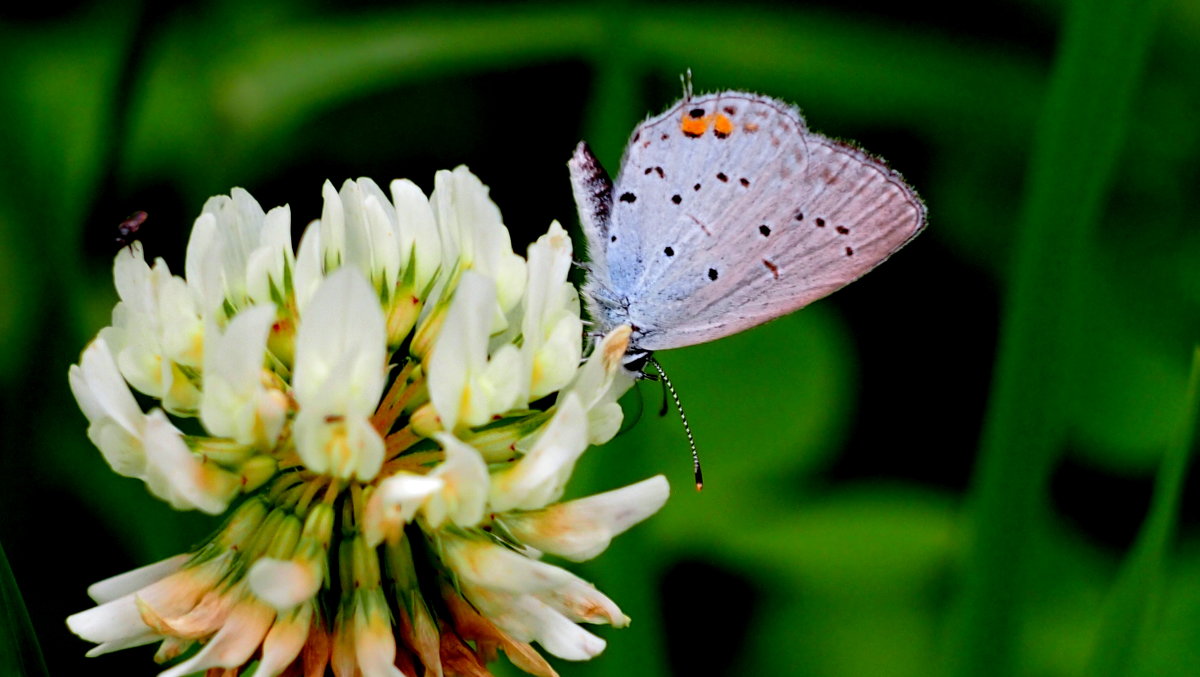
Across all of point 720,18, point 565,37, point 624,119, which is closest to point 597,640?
point 624,119

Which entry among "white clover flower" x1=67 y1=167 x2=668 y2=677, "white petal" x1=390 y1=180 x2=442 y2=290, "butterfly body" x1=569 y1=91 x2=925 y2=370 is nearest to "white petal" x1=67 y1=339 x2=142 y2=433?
"white clover flower" x1=67 y1=167 x2=668 y2=677

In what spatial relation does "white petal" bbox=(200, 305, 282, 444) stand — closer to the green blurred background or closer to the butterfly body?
the butterfly body

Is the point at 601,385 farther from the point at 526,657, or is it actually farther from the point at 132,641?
the point at 132,641

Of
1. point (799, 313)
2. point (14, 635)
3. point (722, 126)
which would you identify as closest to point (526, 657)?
point (14, 635)

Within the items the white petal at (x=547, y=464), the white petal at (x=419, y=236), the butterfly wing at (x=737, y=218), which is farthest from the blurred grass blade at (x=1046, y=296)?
the white petal at (x=419, y=236)

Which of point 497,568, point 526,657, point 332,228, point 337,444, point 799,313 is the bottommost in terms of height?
point 799,313

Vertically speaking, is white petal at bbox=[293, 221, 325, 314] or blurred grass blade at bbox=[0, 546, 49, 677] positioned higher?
white petal at bbox=[293, 221, 325, 314]

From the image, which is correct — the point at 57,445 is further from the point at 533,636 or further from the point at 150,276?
the point at 533,636
